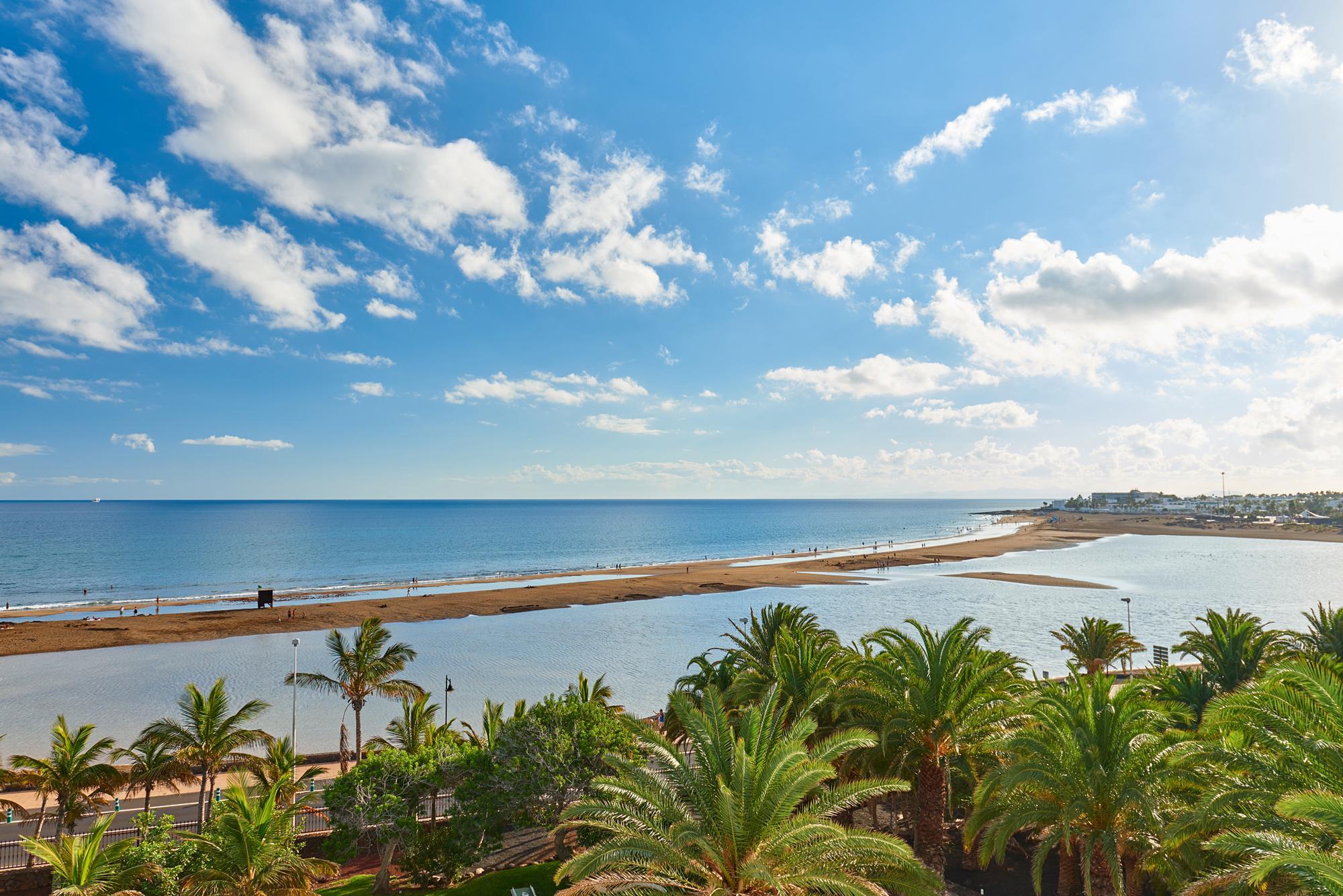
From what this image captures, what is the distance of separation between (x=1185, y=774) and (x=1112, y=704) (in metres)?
1.76

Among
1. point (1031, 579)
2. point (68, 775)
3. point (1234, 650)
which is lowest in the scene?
point (1031, 579)

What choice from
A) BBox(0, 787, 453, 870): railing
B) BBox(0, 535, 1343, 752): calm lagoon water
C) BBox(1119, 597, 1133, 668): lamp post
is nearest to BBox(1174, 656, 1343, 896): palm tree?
BBox(0, 787, 453, 870): railing

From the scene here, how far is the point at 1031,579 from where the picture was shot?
95125mm

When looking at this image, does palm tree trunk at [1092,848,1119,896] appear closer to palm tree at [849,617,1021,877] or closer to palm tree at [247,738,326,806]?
palm tree at [849,617,1021,877]

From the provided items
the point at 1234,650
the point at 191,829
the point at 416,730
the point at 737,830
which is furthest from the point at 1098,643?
the point at 191,829

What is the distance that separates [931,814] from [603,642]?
4421cm

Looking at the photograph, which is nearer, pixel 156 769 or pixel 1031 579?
pixel 156 769

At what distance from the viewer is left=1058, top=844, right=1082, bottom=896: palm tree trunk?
17391 mm

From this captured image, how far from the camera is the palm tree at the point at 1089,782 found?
1473 cm

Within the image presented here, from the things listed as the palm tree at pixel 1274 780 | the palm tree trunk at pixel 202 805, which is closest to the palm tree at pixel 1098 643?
the palm tree at pixel 1274 780

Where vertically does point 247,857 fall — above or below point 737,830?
below

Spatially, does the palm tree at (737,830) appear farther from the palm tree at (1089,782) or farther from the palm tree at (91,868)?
the palm tree at (91,868)

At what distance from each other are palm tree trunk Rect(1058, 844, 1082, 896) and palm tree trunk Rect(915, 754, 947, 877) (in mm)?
2882

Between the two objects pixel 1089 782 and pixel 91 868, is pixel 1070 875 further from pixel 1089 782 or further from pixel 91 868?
pixel 91 868
